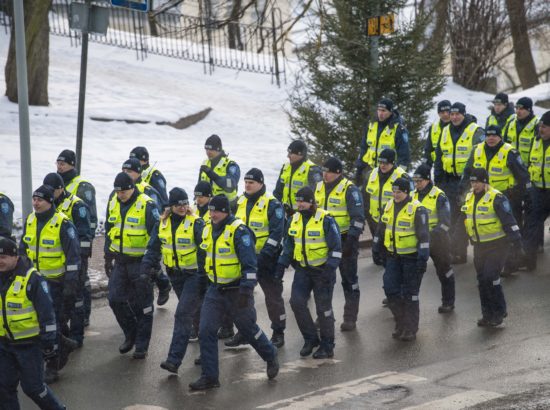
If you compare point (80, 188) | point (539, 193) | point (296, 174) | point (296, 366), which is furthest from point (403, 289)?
point (80, 188)

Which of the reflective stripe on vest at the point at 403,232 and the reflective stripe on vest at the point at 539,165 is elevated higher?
the reflective stripe on vest at the point at 539,165

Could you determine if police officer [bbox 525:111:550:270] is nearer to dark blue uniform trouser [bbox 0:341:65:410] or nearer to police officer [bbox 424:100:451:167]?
police officer [bbox 424:100:451:167]

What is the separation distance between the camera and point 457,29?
31.7m

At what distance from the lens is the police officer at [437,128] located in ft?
57.0

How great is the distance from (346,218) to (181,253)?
101 inches

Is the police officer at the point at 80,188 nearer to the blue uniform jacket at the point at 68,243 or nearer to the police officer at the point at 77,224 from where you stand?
the police officer at the point at 77,224

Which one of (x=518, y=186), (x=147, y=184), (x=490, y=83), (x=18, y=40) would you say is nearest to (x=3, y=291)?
(x=147, y=184)

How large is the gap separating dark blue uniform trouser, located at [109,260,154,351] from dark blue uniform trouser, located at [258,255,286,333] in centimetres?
142

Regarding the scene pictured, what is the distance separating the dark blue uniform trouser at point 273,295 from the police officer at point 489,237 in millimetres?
2404

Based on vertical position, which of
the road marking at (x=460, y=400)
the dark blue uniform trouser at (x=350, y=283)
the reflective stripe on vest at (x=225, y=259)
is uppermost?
the reflective stripe on vest at (x=225, y=259)

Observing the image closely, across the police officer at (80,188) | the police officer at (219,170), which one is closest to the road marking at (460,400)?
the police officer at (80,188)

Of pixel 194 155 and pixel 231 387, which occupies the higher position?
pixel 194 155

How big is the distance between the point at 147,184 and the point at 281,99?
13.9 meters

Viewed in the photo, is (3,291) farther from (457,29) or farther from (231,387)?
(457,29)
